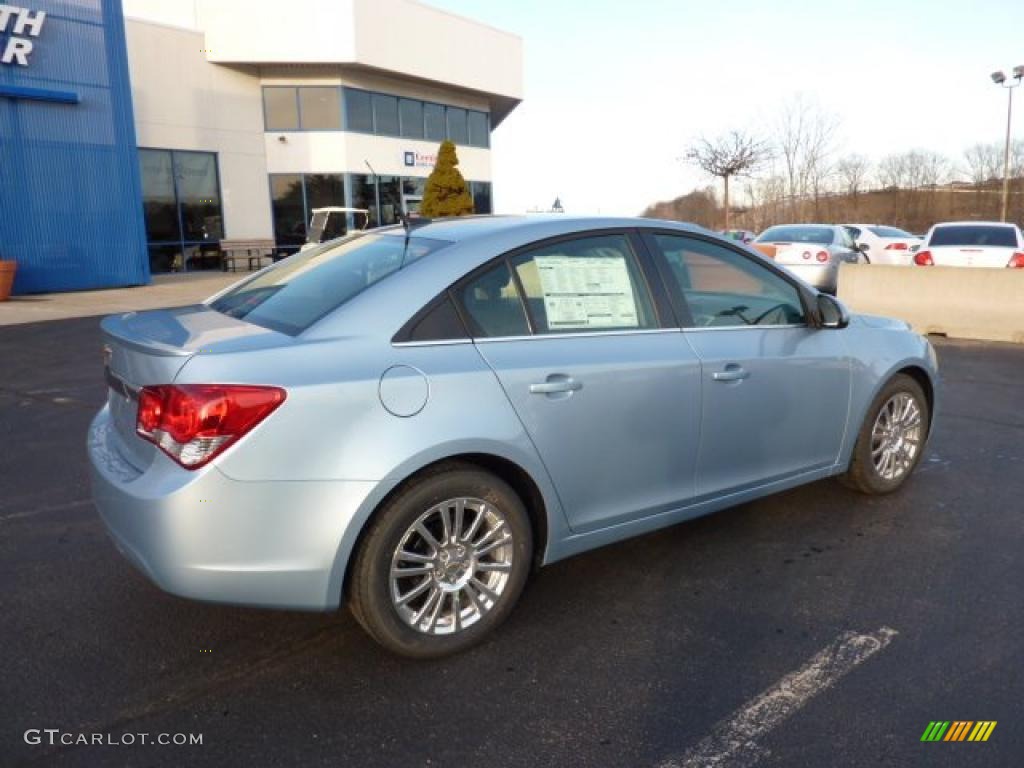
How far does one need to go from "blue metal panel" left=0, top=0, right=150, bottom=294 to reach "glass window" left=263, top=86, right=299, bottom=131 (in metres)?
8.78

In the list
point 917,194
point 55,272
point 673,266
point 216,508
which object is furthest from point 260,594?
point 917,194

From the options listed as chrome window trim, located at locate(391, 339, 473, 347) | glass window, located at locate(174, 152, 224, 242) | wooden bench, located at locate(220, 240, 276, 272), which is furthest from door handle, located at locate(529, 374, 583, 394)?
glass window, located at locate(174, 152, 224, 242)

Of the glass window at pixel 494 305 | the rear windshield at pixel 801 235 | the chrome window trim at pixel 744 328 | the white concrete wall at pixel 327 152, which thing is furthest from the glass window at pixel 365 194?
the glass window at pixel 494 305

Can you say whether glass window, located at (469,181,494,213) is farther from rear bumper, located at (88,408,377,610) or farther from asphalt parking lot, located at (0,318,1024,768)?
rear bumper, located at (88,408,377,610)

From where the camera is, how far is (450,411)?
9.43 ft

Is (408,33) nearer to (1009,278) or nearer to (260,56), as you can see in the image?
(260,56)

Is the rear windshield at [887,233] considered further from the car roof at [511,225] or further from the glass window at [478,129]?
the car roof at [511,225]

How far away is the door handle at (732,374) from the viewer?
3625 millimetres

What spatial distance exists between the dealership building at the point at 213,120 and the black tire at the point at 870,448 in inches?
641

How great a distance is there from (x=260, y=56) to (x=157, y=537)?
2696 centimetres

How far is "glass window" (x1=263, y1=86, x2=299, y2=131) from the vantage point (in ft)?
91.0

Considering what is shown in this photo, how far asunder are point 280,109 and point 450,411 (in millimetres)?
27823

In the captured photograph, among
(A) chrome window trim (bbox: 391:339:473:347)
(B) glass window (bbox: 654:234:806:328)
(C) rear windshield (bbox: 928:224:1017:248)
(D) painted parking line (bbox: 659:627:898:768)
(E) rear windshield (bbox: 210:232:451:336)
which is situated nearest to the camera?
(D) painted parking line (bbox: 659:627:898:768)

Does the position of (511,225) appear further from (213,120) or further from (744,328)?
(213,120)
